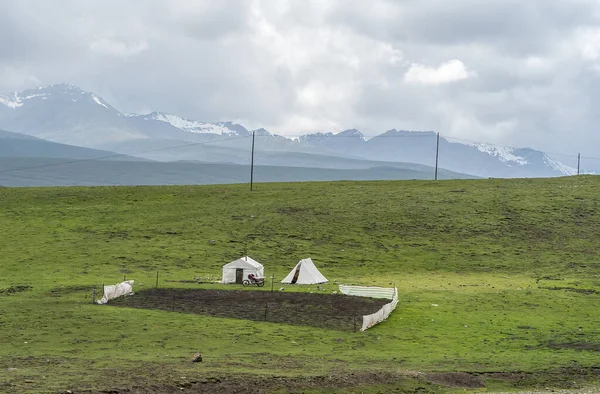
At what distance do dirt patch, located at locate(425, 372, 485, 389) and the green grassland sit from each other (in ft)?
2.36

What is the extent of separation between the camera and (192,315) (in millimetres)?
46156

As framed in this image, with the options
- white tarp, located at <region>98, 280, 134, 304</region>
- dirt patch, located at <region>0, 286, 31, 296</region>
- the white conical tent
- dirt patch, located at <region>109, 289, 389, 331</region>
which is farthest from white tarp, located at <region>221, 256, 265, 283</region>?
dirt patch, located at <region>0, 286, 31, 296</region>

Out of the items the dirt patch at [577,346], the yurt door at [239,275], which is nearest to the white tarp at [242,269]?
the yurt door at [239,275]

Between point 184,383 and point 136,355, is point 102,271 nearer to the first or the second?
point 136,355

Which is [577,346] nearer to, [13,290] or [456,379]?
[456,379]

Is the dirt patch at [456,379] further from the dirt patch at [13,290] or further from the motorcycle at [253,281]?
the dirt patch at [13,290]

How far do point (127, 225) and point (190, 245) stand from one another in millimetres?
14106

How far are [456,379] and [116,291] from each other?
93.5ft

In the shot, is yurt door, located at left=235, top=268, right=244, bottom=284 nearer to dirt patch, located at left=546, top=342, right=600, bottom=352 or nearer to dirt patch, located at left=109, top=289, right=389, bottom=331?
dirt patch, located at left=109, top=289, right=389, bottom=331

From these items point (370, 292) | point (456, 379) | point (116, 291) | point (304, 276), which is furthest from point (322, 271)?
point (456, 379)

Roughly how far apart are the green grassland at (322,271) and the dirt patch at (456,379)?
0.72m

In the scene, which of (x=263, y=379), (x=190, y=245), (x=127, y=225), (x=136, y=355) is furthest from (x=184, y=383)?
(x=127, y=225)

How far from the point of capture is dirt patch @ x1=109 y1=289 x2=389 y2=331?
46.6 m

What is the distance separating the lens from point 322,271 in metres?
71.6
